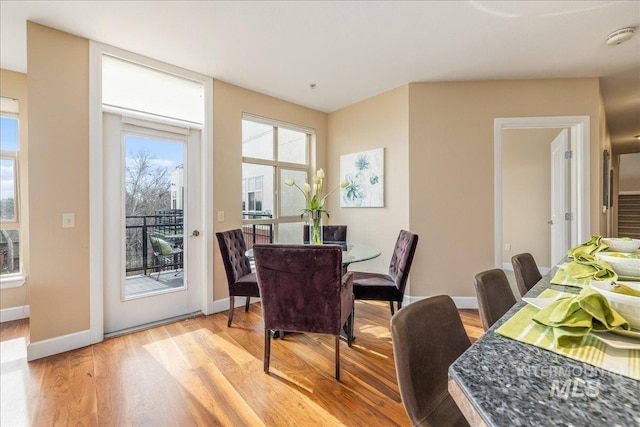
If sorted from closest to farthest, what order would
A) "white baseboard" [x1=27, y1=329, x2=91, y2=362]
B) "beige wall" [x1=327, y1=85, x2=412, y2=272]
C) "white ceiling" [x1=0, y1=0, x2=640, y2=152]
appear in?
"white ceiling" [x1=0, y1=0, x2=640, y2=152] < "white baseboard" [x1=27, y1=329, x2=91, y2=362] < "beige wall" [x1=327, y1=85, x2=412, y2=272]

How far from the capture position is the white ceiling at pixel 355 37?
2.06 m

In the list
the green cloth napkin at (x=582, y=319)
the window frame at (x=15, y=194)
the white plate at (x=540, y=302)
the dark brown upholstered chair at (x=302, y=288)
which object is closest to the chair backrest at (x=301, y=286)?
the dark brown upholstered chair at (x=302, y=288)

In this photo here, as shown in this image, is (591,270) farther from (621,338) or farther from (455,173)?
(455,173)

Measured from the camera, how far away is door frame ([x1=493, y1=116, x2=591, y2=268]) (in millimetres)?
3117

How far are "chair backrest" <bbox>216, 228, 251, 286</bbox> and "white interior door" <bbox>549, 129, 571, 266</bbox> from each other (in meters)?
3.72

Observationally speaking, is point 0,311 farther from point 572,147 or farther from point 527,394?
point 572,147

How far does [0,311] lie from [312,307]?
342 centimetres

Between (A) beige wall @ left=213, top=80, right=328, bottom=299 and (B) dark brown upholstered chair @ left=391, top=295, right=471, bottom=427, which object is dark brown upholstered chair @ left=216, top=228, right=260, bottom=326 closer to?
(A) beige wall @ left=213, top=80, right=328, bottom=299

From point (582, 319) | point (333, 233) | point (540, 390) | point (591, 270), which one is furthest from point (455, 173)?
point (540, 390)

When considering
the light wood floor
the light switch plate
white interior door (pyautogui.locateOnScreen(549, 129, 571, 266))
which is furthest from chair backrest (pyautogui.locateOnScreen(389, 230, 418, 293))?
the light switch plate

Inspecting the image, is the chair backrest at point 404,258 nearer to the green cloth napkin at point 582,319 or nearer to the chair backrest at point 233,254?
the chair backrest at point 233,254

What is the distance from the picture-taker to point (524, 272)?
5.16 ft

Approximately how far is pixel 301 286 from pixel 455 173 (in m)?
2.40

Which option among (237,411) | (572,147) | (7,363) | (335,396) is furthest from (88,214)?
(572,147)
